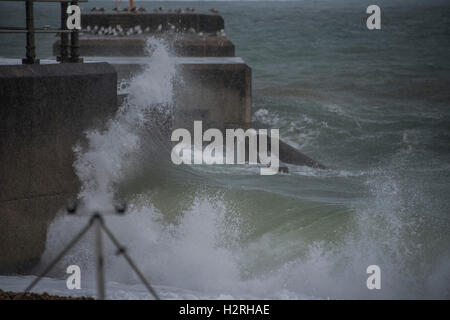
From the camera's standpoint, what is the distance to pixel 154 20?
1967 centimetres

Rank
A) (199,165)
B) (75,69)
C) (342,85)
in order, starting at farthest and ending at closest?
(342,85) < (199,165) < (75,69)

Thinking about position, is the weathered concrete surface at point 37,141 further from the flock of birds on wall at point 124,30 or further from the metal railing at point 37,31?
the flock of birds on wall at point 124,30

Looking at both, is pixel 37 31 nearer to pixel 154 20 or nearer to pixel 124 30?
pixel 124 30

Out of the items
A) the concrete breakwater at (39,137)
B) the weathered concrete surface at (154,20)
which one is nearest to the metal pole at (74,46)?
the concrete breakwater at (39,137)

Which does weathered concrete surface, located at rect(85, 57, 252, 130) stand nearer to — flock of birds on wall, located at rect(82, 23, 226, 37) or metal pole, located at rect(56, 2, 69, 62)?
flock of birds on wall, located at rect(82, 23, 226, 37)

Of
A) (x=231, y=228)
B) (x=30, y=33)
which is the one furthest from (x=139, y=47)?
(x=30, y=33)

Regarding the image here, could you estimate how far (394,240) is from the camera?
773cm

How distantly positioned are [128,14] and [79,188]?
13081 mm

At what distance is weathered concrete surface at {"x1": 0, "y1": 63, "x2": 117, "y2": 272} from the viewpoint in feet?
22.5

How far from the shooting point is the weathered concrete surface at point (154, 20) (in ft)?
63.9

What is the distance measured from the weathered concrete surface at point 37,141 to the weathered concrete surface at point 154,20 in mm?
12400

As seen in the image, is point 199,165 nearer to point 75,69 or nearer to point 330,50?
point 75,69

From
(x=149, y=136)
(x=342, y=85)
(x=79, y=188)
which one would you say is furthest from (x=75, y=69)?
(x=342, y=85)

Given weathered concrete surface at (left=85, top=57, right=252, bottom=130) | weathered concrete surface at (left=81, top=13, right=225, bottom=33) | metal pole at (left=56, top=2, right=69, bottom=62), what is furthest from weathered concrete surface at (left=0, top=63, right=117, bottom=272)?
weathered concrete surface at (left=81, top=13, right=225, bottom=33)
